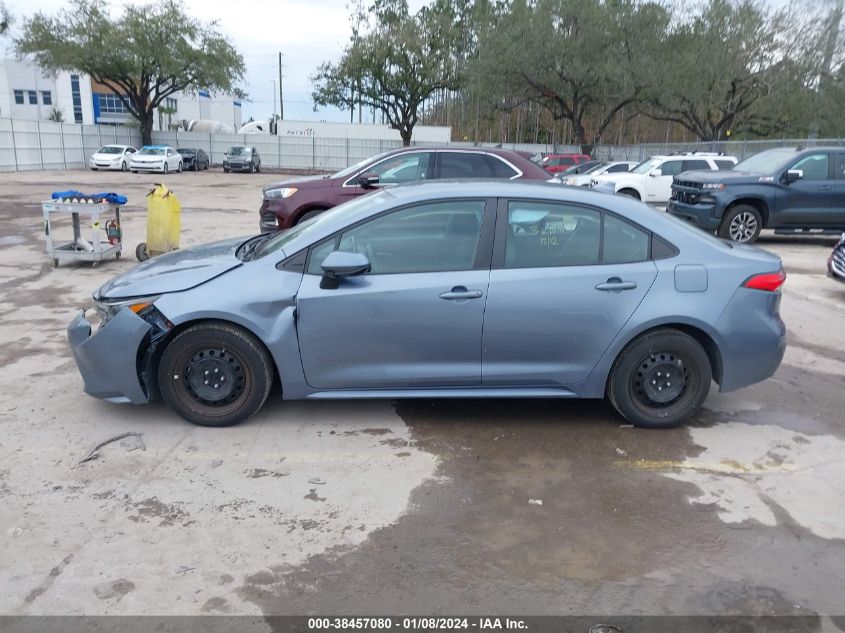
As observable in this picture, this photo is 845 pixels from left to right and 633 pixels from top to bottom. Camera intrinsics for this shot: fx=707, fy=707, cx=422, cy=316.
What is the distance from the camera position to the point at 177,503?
3.75 m

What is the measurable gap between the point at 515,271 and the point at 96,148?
4266 centimetres

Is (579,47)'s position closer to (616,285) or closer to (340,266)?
(616,285)

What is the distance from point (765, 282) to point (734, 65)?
30581 mm

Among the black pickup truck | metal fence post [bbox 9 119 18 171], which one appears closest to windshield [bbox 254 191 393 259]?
Result: the black pickup truck

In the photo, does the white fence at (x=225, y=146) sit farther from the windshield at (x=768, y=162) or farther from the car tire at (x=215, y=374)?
the car tire at (x=215, y=374)

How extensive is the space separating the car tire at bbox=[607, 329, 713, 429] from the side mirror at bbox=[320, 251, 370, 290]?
A: 1.79 m

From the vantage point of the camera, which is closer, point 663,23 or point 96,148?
point 663,23

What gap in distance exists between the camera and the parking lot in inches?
122

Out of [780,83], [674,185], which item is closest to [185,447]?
[674,185]

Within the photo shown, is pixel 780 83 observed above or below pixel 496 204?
above

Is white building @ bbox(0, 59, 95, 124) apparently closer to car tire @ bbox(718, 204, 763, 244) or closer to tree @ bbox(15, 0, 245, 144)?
tree @ bbox(15, 0, 245, 144)

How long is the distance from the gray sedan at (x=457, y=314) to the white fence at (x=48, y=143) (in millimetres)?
34244

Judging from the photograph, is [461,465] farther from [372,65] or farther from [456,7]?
[456,7]

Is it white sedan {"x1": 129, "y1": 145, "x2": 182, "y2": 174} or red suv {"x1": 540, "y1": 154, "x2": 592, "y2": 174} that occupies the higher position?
red suv {"x1": 540, "y1": 154, "x2": 592, "y2": 174}
